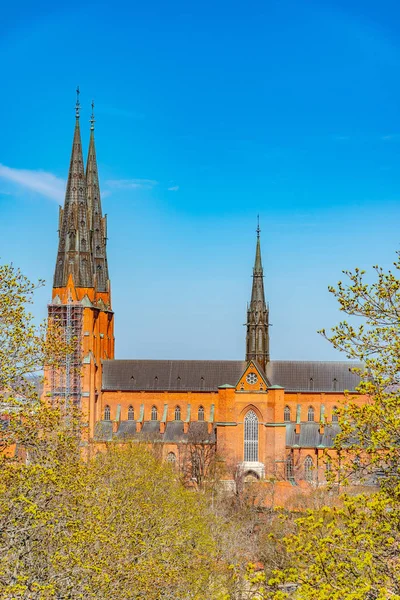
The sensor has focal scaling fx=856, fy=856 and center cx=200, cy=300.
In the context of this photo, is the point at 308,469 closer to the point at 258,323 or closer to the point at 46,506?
the point at 258,323

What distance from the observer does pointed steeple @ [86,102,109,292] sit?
320ft

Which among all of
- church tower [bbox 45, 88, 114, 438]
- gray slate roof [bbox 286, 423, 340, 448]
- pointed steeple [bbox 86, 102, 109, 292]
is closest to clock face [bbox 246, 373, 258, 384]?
gray slate roof [bbox 286, 423, 340, 448]

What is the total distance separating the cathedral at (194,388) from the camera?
86.0 metres

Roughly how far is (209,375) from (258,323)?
931 centimetres

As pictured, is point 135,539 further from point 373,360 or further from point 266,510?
point 266,510

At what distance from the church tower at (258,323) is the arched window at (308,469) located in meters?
10.3

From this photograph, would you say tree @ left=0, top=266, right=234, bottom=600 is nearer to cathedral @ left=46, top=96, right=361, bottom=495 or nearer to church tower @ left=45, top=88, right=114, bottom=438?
cathedral @ left=46, top=96, right=361, bottom=495

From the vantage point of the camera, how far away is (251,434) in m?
86.4

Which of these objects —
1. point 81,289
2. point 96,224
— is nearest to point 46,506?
point 81,289

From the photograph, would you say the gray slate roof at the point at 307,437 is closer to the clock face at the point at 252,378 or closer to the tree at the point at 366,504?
the clock face at the point at 252,378

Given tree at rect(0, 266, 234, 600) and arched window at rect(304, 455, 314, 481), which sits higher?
tree at rect(0, 266, 234, 600)

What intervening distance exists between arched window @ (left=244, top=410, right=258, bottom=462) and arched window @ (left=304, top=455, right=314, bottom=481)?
5265 millimetres

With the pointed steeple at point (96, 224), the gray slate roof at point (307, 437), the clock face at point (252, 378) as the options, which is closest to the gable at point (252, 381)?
the clock face at point (252, 378)

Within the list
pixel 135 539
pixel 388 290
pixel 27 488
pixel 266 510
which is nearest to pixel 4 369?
pixel 27 488
